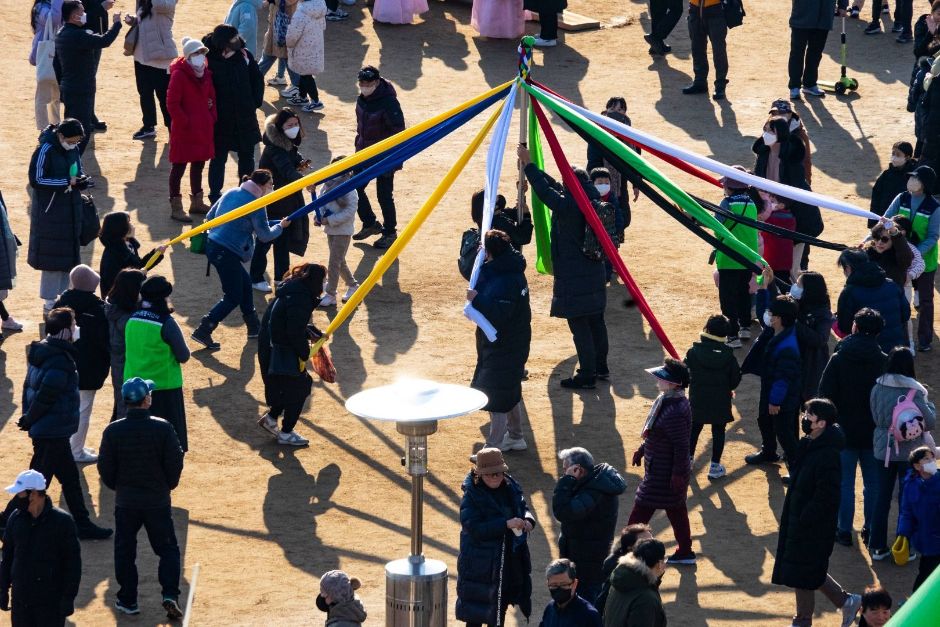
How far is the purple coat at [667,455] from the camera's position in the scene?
1041 centimetres

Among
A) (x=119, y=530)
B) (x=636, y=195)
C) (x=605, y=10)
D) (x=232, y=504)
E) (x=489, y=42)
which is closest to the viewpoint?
(x=119, y=530)

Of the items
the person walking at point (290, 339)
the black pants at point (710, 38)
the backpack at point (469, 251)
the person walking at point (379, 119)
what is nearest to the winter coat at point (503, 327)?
the backpack at point (469, 251)

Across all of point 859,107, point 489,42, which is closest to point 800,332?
point 859,107

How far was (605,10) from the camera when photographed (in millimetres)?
23328

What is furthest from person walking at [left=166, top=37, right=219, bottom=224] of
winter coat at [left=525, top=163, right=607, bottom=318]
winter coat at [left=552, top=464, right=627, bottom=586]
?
winter coat at [left=552, top=464, right=627, bottom=586]

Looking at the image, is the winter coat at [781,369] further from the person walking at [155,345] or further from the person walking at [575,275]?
the person walking at [155,345]

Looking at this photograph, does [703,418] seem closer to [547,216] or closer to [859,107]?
[547,216]

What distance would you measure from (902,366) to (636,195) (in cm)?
592

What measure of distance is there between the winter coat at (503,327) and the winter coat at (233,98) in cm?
522

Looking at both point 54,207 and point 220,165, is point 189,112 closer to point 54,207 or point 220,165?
point 220,165

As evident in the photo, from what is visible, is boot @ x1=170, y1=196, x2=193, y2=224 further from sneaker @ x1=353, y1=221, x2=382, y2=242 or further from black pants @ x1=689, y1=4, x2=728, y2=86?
black pants @ x1=689, y1=4, x2=728, y2=86

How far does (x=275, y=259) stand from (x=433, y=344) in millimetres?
1874


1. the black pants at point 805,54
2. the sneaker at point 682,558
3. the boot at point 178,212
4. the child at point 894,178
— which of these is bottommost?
the sneaker at point 682,558

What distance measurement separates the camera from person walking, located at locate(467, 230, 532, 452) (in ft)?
39.2
